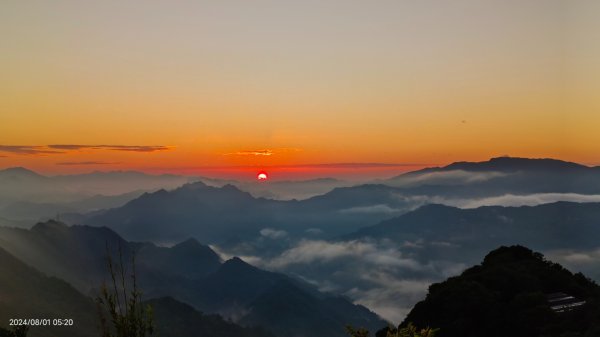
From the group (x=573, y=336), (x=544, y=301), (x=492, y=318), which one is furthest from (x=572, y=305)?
(x=573, y=336)

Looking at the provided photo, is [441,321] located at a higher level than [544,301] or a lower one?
lower

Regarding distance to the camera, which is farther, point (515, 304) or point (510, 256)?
point (510, 256)

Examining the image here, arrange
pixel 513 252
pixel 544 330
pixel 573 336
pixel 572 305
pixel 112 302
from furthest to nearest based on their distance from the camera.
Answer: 1. pixel 513 252
2. pixel 572 305
3. pixel 544 330
4. pixel 573 336
5. pixel 112 302

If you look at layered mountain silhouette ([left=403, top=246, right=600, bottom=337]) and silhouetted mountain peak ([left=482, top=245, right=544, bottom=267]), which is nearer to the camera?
layered mountain silhouette ([left=403, top=246, right=600, bottom=337])

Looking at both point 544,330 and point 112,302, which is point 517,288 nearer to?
point 544,330

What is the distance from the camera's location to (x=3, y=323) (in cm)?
19612

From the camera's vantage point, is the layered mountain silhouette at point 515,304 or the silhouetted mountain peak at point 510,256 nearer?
the layered mountain silhouette at point 515,304

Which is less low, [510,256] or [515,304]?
[515,304]

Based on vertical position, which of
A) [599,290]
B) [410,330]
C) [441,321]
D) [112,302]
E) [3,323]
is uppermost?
[112,302]

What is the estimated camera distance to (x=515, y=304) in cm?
5241

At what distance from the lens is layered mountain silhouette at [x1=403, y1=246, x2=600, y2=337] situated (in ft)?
143

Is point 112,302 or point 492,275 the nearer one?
point 112,302

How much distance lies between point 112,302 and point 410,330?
25.6 feet

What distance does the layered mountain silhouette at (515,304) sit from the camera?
43506mm
